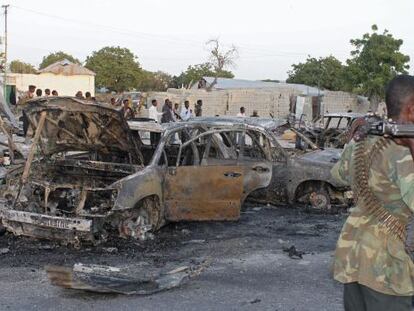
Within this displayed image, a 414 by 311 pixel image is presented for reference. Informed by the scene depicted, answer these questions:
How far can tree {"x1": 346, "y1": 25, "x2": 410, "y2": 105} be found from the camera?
3316 cm

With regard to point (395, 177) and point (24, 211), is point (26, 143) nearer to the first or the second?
point (24, 211)

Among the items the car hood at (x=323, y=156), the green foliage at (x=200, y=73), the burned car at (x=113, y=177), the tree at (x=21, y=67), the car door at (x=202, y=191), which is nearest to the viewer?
the burned car at (x=113, y=177)

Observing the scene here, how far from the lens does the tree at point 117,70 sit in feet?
215

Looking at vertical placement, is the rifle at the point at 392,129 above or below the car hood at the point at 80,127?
above

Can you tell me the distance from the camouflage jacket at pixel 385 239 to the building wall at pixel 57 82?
51716 mm

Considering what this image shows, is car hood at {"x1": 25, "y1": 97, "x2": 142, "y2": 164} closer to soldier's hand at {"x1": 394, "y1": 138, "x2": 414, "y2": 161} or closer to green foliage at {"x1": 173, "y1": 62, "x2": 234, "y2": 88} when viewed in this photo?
soldier's hand at {"x1": 394, "y1": 138, "x2": 414, "y2": 161}

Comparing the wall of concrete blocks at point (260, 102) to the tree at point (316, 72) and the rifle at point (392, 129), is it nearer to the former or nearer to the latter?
the tree at point (316, 72)

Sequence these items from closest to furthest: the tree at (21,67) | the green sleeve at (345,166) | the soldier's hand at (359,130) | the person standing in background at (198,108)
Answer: the soldier's hand at (359,130) < the green sleeve at (345,166) < the person standing in background at (198,108) < the tree at (21,67)

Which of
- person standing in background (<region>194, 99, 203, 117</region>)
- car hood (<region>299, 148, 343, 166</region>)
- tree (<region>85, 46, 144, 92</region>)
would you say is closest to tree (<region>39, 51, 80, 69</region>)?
tree (<region>85, 46, 144, 92</region>)

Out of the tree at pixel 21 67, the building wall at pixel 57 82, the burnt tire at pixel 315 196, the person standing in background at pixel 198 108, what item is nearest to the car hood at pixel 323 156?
the burnt tire at pixel 315 196

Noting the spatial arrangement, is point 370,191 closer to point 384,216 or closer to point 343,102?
point 384,216

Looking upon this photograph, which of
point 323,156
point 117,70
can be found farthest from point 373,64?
point 117,70

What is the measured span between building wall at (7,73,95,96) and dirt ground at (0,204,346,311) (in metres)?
46.6

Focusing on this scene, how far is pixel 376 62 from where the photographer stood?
33.5 meters
